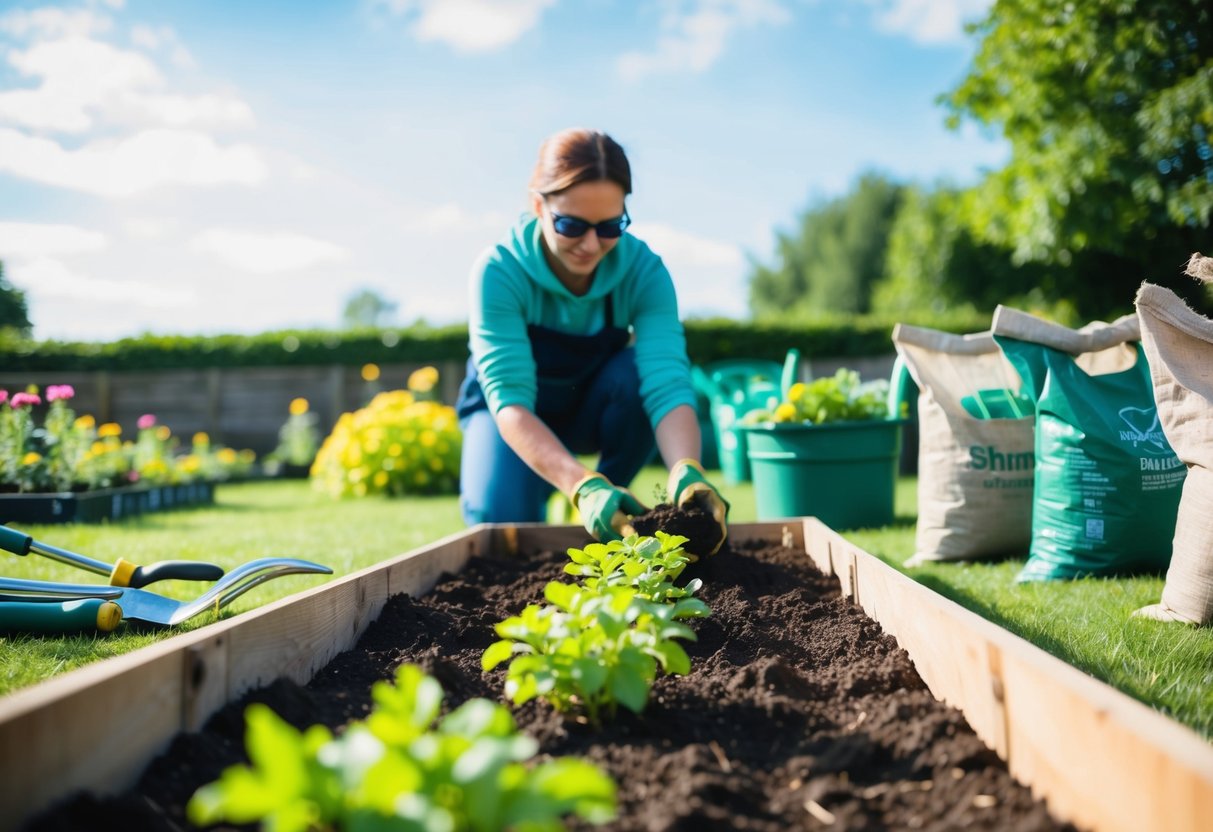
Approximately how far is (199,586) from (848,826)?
2418mm

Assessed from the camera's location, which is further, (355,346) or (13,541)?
(355,346)

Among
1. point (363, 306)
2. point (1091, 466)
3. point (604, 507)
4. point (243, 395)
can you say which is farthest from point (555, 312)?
point (363, 306)

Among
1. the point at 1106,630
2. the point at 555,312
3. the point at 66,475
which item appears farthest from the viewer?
the point at 66,475

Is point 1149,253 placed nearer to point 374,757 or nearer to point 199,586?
point 199,586

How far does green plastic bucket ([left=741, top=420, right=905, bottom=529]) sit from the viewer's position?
3.87m

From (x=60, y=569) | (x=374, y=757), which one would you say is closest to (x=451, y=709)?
(x=374, y=757)

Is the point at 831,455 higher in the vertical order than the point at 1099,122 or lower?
lower

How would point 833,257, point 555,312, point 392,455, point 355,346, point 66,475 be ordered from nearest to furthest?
point 555,312
point 66,475
point 392,455
point 355,346
point 833,257

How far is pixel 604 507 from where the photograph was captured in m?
2.28

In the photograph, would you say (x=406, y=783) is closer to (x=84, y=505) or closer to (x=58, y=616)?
(x=58, y=616)

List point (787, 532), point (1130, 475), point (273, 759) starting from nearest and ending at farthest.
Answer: point (273, 759)
point (1130, 475)
point (787, 532)

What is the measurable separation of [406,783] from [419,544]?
125 inches

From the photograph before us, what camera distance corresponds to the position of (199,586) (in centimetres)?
275

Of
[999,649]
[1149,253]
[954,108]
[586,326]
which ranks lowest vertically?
[999,649]
